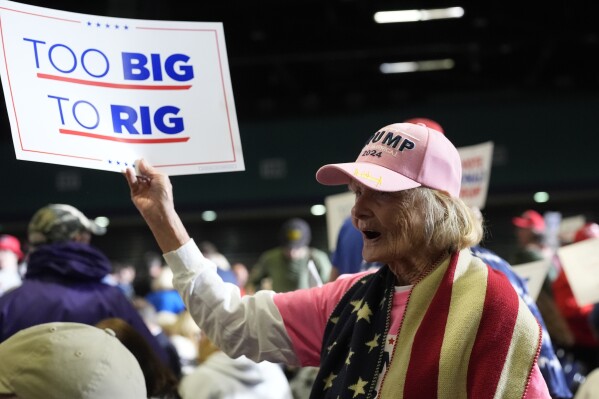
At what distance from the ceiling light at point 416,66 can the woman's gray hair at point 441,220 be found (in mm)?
14755

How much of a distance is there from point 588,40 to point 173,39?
44.1 feet

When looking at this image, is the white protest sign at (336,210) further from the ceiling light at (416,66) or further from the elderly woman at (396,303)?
the ceiling light at (416,66)

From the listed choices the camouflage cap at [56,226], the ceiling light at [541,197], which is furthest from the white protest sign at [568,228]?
the camouflage cap at [56,226]

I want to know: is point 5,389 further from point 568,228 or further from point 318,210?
point 318,210

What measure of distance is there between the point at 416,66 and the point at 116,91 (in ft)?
49.0

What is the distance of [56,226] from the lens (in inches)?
162

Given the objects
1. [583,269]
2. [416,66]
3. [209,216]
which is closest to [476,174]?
[583,269]

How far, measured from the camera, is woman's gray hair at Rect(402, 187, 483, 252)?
2.35 m

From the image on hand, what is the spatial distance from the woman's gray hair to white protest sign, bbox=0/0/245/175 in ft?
1.81

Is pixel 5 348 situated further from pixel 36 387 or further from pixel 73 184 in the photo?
pixel 73 184

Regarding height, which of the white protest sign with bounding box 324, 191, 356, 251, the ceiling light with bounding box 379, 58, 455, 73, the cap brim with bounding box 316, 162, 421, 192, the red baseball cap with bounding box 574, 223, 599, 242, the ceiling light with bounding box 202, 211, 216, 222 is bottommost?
the ceiling light with bounding box 202, 211, 216, 222

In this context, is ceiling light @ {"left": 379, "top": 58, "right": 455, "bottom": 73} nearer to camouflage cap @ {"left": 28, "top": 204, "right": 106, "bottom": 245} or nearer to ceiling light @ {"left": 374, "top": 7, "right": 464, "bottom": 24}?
ceiling light @ {"left": 374, "top": 7, "right": 464, "bottom": 24}

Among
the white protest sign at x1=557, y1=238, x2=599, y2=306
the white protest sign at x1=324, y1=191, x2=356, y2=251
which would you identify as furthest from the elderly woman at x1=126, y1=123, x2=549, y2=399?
the white protest sign at x1=324, y1=191, x2=356, y2=251

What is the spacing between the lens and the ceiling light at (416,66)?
17.0 meters
